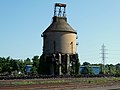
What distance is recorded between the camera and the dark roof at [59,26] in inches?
3471

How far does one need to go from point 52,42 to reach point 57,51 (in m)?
2.84

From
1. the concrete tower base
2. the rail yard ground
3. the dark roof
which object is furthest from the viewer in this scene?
the dark roof

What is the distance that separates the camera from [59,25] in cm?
8938

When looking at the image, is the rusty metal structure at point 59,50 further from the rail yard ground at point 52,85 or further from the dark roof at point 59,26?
the rail yard ground at point 52,85

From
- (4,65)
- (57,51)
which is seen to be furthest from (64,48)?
(4,65)

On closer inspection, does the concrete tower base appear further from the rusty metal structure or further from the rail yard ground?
the rail yard ground

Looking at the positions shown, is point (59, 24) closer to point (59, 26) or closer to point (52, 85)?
point (59, 26)

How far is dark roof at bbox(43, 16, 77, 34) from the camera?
8816 centimetres

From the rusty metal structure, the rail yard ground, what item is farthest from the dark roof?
the rail yard ground

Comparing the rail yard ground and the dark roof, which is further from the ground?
the dark roof

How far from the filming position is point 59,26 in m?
88.9

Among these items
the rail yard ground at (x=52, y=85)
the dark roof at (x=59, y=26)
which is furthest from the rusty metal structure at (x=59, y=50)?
the rail yard ground at (x=52, y=85)

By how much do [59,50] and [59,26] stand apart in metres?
6.67

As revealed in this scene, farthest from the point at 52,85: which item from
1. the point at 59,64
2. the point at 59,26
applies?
the point at 59,26
